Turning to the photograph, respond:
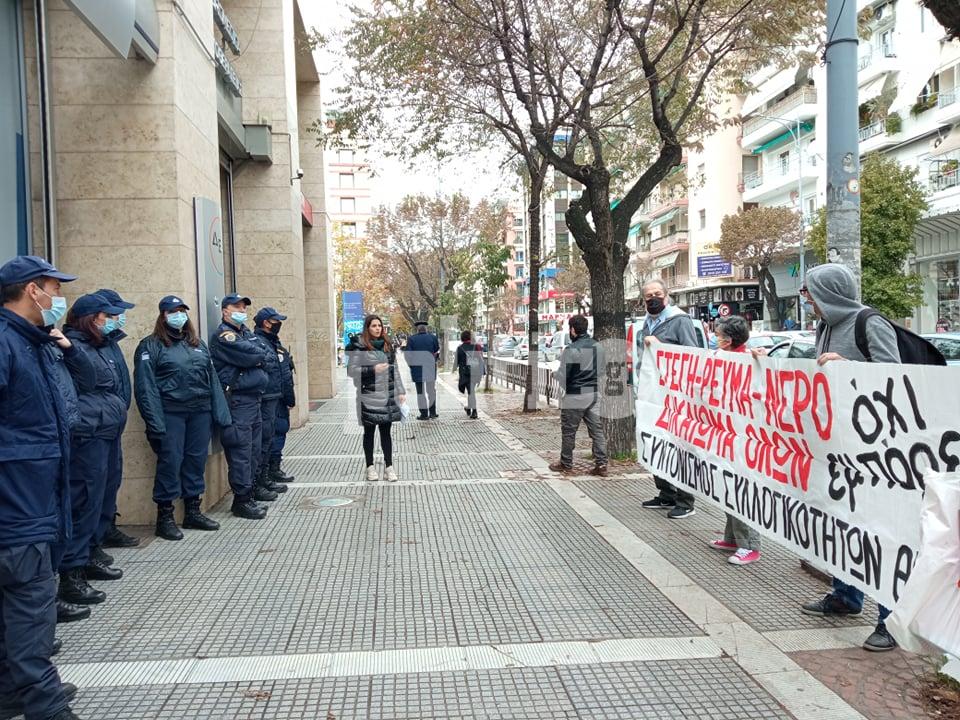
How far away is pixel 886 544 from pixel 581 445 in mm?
7513

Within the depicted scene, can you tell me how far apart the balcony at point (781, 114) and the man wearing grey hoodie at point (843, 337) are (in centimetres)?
3909

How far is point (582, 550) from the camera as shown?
5.85m

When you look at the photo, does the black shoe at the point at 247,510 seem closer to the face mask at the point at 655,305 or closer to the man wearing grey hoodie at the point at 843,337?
the face mask at the point at 655,305

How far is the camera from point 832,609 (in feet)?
14.5

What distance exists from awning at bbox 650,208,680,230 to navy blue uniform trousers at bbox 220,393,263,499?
5095 cm

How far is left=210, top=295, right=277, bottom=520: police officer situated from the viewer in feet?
22.4

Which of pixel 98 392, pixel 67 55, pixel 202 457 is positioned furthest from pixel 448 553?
pixel 67 55

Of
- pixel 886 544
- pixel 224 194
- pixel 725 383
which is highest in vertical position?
pixel 224 194

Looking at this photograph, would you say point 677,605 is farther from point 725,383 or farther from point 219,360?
point 219,360

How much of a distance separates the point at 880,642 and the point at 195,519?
5203 mm

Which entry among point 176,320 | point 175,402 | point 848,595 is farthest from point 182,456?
point 848,595

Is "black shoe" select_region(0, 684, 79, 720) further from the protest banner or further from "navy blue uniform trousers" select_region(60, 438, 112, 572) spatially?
the protest banner

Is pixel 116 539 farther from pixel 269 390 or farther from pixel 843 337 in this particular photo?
pixel 843 337

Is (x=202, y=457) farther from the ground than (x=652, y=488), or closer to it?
farther from the ground
